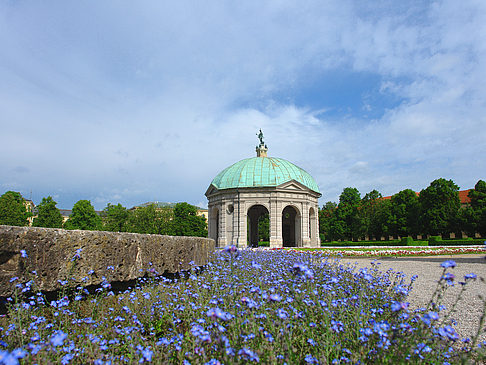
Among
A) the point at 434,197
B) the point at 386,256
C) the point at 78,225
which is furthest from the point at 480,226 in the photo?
the point at 78,225

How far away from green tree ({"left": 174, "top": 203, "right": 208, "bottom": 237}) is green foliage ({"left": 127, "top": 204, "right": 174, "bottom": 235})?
128 cm

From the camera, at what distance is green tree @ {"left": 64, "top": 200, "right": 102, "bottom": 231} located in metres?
50.8

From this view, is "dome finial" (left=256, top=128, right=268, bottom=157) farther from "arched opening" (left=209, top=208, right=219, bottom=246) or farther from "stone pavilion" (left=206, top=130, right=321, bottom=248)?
"arched opening" (left=209, top=208, right=219, bottom=246)

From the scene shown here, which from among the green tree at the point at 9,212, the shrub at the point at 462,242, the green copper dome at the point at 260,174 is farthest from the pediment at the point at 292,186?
the green tree at the point at 9,212

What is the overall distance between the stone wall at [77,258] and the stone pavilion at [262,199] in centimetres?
2427

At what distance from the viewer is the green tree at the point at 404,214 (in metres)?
Result: 49.0

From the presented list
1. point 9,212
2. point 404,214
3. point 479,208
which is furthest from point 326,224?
point 9,212

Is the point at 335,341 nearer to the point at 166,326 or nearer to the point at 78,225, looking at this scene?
the point at 166,326

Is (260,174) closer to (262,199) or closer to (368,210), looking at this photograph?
(262,199)

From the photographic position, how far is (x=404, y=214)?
172 ft

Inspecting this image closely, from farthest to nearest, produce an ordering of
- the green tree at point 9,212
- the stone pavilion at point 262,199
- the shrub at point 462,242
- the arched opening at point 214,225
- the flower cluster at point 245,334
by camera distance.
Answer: the green tree at point 9,212 < the arched opening at point 214,225 < the stone pavilion at point 262,199 < the shrub at point 462,242 < the flower cluster at point 245,334

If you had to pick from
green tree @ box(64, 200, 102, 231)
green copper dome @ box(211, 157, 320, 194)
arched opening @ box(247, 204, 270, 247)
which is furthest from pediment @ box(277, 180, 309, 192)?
green tree @ box(64, 200, 102, 231)

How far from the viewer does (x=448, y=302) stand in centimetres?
726

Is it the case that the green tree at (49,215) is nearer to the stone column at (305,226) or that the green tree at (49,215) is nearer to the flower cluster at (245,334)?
the stone column at (305,226)
